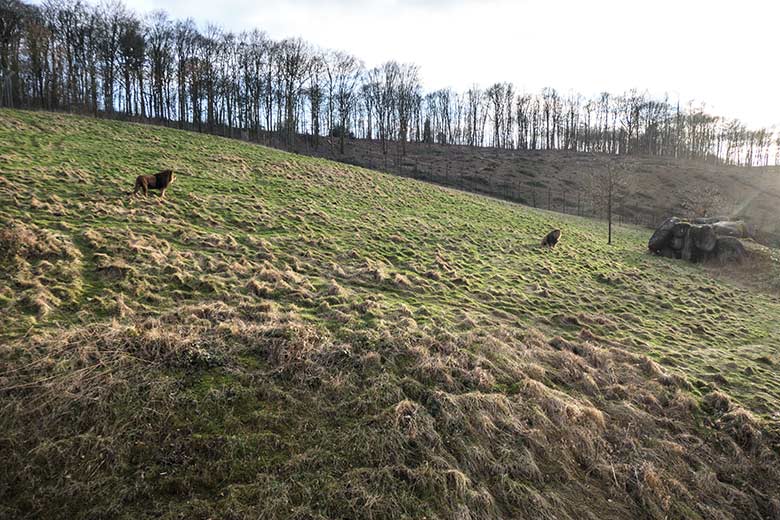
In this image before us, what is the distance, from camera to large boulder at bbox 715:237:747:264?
24.9 m

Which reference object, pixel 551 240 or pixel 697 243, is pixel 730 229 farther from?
pixel 551 240

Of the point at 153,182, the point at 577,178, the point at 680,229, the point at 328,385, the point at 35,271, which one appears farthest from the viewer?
the point at 577,178

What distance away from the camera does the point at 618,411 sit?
6629 mm

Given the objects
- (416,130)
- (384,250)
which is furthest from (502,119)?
(384,250)

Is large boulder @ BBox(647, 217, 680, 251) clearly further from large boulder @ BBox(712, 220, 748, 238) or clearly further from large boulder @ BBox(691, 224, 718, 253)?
large boulder @ BBox(712, 220, 748, 238)

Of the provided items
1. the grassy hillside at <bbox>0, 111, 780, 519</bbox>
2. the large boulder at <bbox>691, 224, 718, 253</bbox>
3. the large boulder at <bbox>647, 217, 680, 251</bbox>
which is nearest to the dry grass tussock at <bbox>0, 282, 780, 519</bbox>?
the grassy hillside at <bbox>0, 111, 780, 519</bbox>

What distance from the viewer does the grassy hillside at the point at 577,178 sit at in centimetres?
5550

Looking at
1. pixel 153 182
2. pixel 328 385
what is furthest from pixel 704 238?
pixel 153 182

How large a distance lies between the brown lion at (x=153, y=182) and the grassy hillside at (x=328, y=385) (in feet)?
2.79

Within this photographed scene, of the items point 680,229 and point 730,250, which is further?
point 680,229

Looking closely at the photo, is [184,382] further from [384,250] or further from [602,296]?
[602,296]

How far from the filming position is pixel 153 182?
1471 cm

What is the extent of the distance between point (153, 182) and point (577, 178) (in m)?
71.1

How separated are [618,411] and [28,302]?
422 inches
